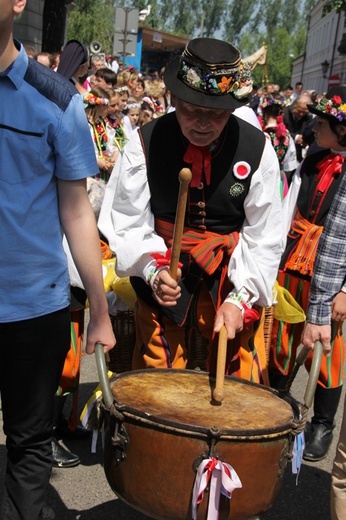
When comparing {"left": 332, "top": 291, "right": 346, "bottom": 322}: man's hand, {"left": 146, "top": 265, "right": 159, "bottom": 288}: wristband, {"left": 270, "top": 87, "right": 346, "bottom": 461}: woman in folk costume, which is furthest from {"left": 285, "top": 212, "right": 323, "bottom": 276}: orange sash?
{"left": 146, "top": 265, "right": 159, "bottom": 288}: wristband

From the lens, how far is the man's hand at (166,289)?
263 cm

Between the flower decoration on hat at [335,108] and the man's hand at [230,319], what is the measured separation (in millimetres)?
1390

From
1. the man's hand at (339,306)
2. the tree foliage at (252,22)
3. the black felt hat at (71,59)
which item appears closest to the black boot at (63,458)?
the man's hand at (339,306)

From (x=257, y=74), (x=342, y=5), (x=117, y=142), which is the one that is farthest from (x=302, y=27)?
(x=117, y=142)

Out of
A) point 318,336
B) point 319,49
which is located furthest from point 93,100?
point 319,49

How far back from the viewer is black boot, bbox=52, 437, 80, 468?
138 inches

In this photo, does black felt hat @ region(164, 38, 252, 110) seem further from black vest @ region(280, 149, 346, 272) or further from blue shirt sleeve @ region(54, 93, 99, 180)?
black vest @ region(280, 149, 346, 272)

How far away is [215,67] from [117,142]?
13.2 ft

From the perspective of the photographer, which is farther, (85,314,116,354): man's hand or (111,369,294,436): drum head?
(85,314,116,354): man's hand

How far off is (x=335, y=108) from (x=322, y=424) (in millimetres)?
1613

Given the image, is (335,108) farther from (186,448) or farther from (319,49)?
(319,49)

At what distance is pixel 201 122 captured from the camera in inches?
107

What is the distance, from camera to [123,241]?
2850 mm

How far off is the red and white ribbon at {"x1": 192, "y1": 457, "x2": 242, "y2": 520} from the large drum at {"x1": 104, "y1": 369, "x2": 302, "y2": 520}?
0.06 ft
